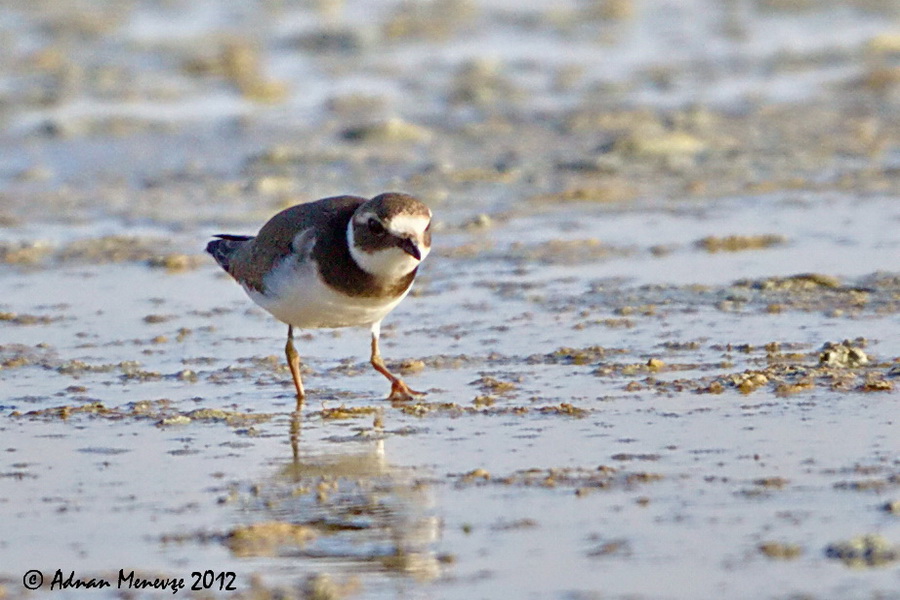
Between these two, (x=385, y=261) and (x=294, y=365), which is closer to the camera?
(x=385, y=261)

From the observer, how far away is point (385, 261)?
5805 mm

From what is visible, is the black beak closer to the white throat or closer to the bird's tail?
the white throat

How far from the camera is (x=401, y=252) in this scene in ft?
18.9

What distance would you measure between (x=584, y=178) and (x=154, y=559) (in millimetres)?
6788

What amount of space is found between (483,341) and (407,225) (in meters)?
1.14

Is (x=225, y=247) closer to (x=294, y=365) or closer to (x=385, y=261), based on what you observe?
(x=294, y=365)

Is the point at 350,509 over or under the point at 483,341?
under

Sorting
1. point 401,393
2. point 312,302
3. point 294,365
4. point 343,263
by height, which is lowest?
point 401,393

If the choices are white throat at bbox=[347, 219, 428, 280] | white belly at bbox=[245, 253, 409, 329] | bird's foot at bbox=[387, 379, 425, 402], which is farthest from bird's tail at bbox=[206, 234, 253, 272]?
bird's foot at bbox=[387, 379, 425, 402]

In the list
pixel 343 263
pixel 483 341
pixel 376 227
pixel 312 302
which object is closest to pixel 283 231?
pixel 312 302

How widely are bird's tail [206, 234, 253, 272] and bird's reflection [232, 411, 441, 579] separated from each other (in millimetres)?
1820

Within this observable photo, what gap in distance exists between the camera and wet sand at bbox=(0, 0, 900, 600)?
4090 mm

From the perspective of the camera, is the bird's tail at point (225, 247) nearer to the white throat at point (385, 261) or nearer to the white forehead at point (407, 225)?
the white throat at point (385, 261)

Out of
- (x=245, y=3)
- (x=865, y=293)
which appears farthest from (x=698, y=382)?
(x=245, y=3)
